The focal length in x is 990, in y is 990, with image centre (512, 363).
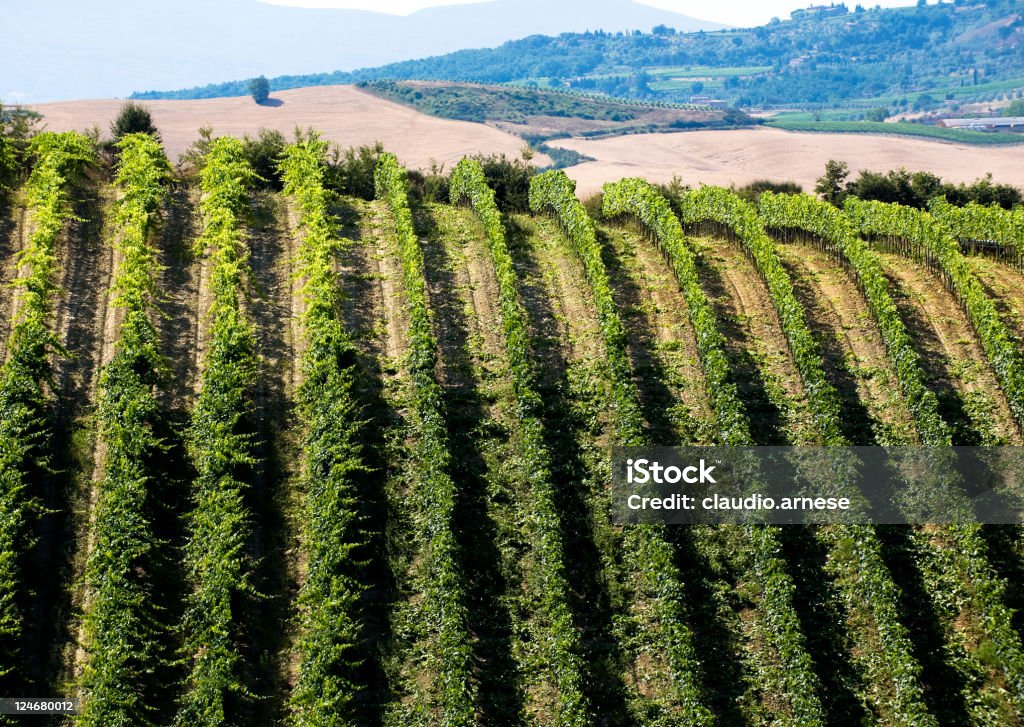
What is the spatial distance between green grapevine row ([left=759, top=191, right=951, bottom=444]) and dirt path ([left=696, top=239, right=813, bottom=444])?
3134 mm

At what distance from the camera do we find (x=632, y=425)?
31875 millimetres

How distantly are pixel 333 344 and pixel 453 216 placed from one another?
1388 centimetres

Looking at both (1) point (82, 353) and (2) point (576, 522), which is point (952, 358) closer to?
(2) point (576, 522)

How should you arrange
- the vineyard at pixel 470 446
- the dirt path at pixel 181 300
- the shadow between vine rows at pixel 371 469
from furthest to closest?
the dirt path at pixel 181 300, the shadow between vine rows at pixel 371 469, the vineyard at pixel 470 446

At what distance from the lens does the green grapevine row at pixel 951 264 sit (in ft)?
106

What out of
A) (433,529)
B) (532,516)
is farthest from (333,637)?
(532,516)

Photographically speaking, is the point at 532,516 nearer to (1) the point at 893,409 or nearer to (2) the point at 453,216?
(1) the point at 893,409

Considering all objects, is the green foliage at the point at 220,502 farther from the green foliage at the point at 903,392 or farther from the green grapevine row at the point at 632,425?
the green foliage at the point at 903,392

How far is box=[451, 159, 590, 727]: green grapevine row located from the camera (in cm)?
2536

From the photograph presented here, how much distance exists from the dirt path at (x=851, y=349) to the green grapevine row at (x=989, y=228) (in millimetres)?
6406

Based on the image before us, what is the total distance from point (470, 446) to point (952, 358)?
1742 centimetres

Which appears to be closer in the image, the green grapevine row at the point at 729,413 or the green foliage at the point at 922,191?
the green grapevine row at the point at 729,413

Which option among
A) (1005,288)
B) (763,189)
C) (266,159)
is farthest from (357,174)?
(1005,288)

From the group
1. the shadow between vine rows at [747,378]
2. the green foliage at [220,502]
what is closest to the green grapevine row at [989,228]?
the shadow between vine rows at [747,378]
